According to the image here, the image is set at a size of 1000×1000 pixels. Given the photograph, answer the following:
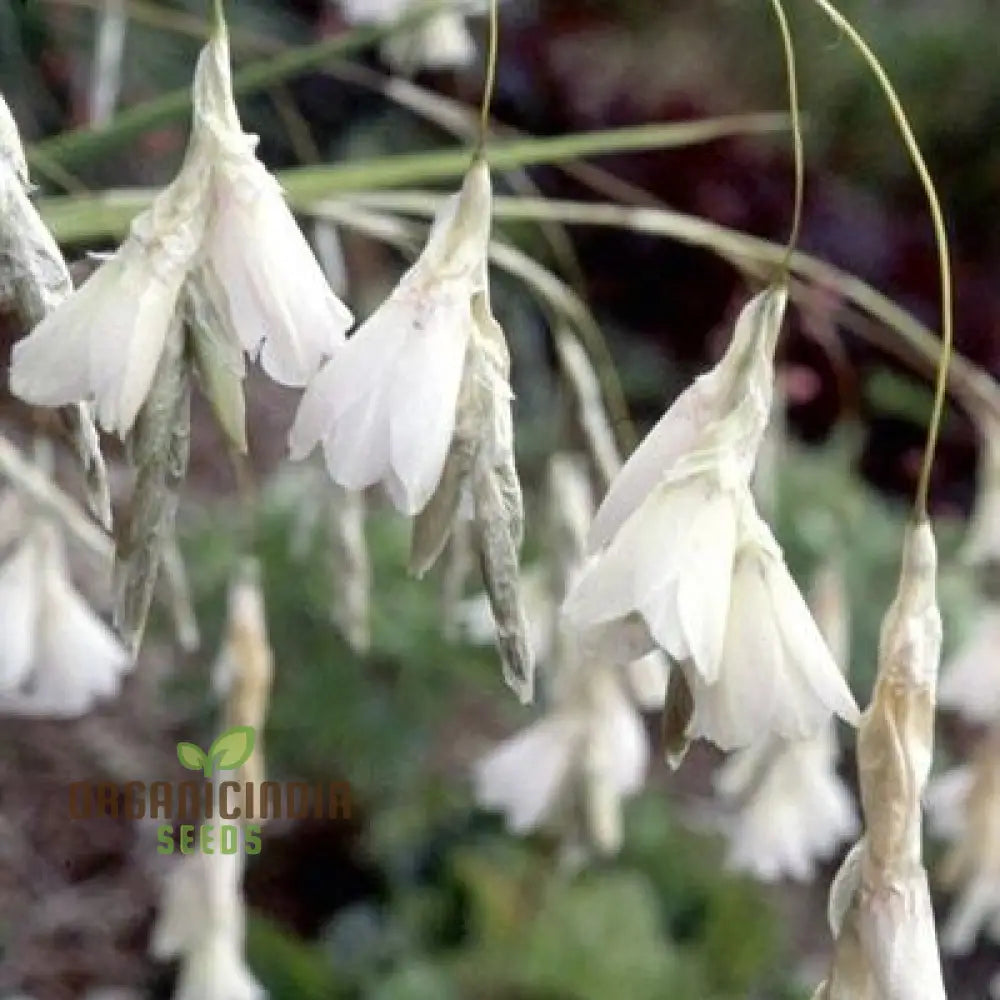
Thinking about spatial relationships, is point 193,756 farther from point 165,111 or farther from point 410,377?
point 410,377

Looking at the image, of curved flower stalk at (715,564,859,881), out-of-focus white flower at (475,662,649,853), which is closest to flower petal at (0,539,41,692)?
out-of-focus white flower at (475,662,649,853)

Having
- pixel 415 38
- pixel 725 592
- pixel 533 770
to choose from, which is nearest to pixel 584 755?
pixel 533 770

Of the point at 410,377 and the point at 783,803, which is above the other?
the point at 783,803

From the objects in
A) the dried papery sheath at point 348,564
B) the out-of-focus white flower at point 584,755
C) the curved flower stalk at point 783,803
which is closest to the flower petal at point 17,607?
the dried papery sheath at point 348,564

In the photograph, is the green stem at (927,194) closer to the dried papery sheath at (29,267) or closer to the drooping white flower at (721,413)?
the drooping white flower at (721,413)

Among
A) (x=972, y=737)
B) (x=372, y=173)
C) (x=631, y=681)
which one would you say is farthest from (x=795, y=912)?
(x=372, y=173)
